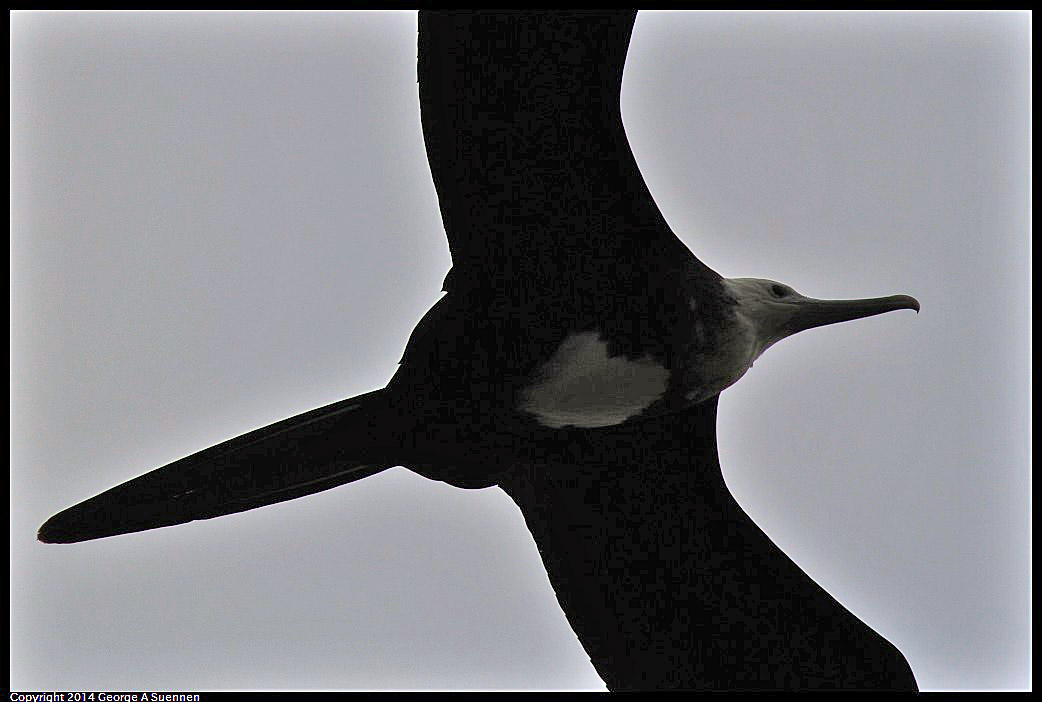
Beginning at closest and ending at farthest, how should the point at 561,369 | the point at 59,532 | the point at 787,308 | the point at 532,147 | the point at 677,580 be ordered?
the point at 532,147, the point at 59,532, the point at 561,369, the point at 787,308, the point at 677,580

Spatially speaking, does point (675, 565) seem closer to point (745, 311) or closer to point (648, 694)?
point (648, 694)

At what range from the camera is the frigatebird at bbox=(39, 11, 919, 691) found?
4.57 metres

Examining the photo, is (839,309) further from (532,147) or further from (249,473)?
(249,473)

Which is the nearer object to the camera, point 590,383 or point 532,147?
point 532,147

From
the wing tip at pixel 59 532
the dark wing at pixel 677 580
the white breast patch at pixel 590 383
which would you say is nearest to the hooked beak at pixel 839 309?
the dark wing at pixel 677 580

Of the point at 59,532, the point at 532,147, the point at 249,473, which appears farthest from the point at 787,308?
the point at 59,532

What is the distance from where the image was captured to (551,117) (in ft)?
15.2

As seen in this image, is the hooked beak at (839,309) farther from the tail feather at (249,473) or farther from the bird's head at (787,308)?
the tail feather at (249,473)

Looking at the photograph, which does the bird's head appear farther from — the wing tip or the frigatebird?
the wing tip

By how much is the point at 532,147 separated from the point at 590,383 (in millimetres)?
880

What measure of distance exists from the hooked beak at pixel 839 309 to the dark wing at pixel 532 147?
26.4 inches

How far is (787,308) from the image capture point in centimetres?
526

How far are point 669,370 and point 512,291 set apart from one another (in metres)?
0.62

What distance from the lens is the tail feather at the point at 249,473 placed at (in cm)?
484
